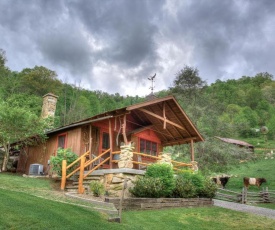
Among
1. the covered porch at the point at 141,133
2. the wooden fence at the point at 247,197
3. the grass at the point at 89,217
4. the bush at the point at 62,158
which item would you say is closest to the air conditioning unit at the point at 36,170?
the bush at the point at 62,158

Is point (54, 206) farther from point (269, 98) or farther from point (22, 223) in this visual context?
point (269, 98)

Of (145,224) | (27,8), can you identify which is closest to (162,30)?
(27,8)

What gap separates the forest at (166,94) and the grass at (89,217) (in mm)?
10511

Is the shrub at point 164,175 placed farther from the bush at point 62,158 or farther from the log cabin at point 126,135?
the bush at point 62,158

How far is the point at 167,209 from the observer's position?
1073cm

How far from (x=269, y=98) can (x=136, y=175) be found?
→ 6973 cm

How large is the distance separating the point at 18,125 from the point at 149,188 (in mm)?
9613

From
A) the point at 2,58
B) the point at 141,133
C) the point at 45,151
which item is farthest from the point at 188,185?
the point at 2,58

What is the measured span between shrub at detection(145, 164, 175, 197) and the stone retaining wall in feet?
1.61

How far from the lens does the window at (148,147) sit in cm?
1771

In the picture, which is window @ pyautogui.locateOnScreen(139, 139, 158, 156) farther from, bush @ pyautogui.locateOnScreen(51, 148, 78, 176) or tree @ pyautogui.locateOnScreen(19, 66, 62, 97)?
tree @ pyautogui.locateOnScreen(19, 66, 62, 97)

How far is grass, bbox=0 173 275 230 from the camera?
18.7 ft

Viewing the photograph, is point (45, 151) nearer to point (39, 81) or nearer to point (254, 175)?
point (254, 175)

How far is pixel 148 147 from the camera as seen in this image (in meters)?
18.2
